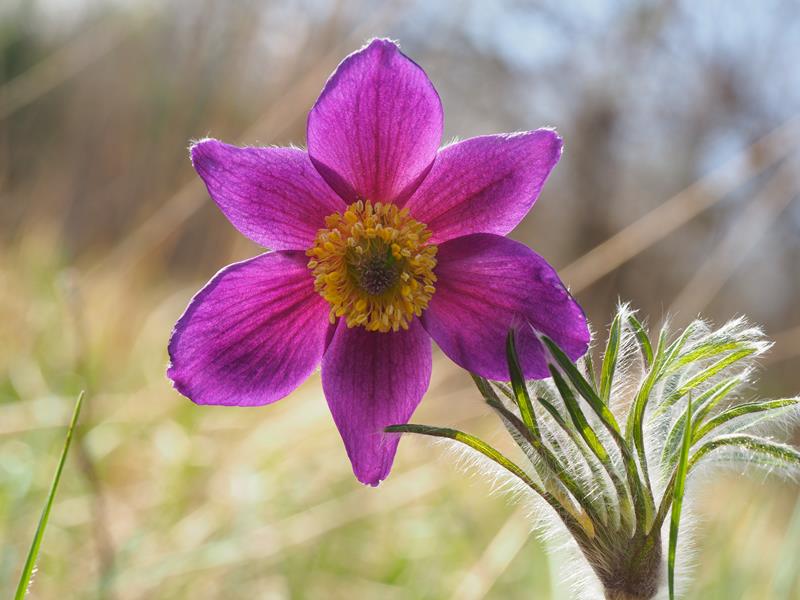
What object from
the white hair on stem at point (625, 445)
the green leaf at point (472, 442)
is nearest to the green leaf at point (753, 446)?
A: the white hair on stem at point (625, 445)

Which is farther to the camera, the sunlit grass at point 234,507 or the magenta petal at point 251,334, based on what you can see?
the sunlit grass at point 234,507

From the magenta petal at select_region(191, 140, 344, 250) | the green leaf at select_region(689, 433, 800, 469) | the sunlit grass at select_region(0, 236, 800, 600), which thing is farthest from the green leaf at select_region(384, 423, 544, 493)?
the sunlit grass at select_region(0, 236, 800, 600)

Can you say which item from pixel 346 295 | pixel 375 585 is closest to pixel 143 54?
pixel 375 585

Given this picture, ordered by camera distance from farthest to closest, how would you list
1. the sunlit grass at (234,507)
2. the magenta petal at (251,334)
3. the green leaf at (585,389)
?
the sunlit grass at (234,507), the magenta petal at (251,334), the green leaf at (585,389)

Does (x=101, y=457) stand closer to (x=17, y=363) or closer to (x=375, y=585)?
(x=17, y=363)

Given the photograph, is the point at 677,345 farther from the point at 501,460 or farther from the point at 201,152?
the point at 201,152

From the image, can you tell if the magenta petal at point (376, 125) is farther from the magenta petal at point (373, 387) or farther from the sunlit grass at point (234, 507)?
the sunlit grass at point (234, 507)

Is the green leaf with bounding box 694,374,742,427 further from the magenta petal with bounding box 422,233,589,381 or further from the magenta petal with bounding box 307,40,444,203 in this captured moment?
the magenta petal with bounding box 307,40,444,203
